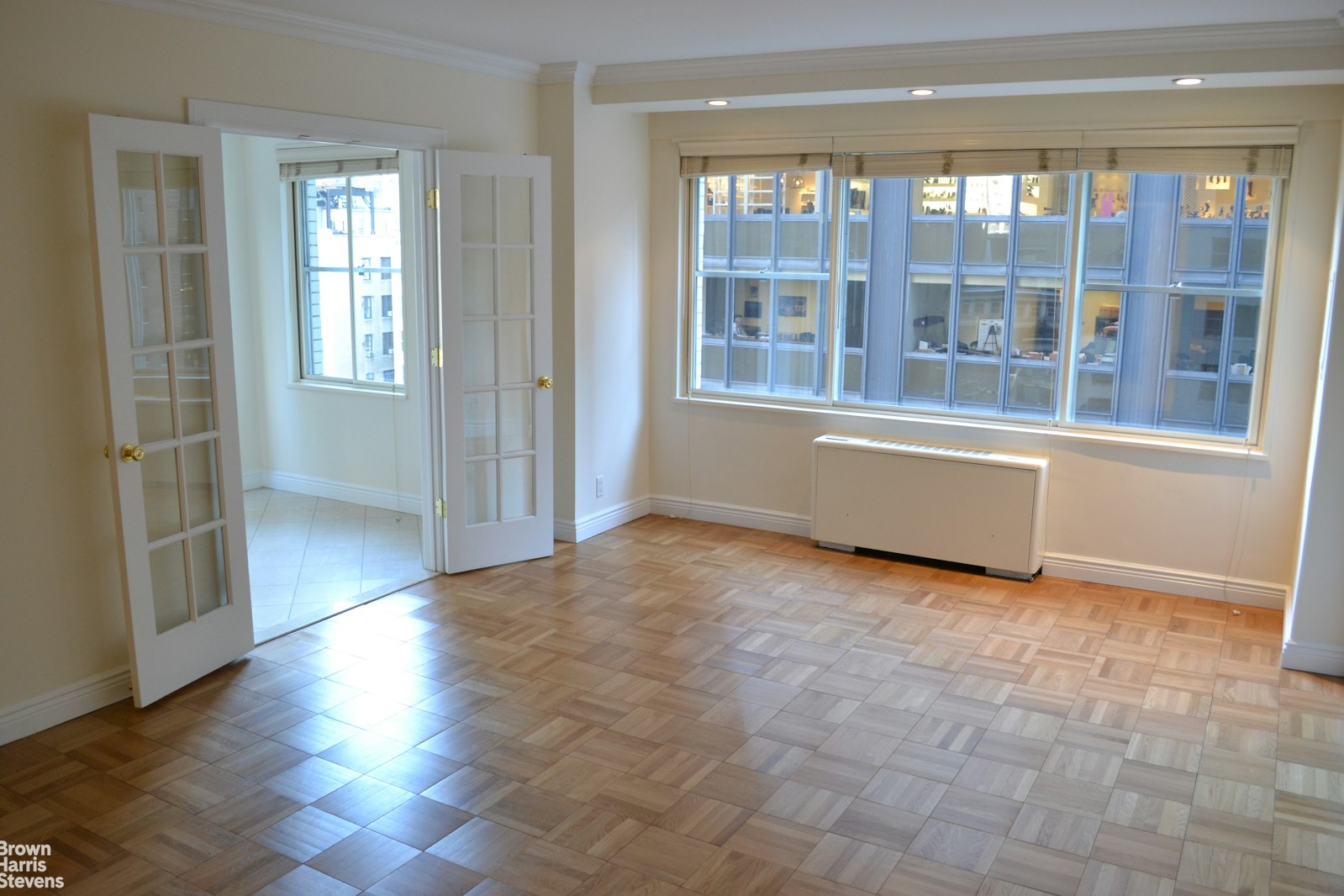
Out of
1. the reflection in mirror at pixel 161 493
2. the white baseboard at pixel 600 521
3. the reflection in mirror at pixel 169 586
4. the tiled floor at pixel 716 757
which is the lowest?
the tiled floor at pixel 716 757

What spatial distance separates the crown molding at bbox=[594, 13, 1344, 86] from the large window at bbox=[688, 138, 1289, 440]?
672mm

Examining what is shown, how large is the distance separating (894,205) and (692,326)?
4.50 feet

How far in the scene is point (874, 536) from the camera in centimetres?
554

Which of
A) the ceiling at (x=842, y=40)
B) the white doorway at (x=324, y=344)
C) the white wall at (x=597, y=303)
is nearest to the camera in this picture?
the ceiling at (x=842, y=40)

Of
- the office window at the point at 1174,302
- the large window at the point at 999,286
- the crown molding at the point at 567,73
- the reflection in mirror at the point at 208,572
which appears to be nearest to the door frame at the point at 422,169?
the crown molding at the point at 567,73

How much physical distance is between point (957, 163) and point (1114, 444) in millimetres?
1611

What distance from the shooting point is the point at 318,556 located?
5.55m

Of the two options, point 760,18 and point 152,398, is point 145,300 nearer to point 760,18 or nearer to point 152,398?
point 152,398

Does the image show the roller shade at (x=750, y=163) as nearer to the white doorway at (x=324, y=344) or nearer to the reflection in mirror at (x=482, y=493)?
the white doorway at (x=324, y=344)

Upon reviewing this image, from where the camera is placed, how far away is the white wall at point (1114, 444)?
179 inches

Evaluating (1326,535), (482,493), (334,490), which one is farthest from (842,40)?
(334,490)

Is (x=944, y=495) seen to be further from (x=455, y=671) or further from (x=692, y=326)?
(x=455, y=671)

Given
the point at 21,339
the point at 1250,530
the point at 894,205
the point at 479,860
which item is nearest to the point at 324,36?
the point at 21,339

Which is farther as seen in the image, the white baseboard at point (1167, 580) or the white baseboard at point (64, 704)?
the white baseboard at point (1167, 580)
